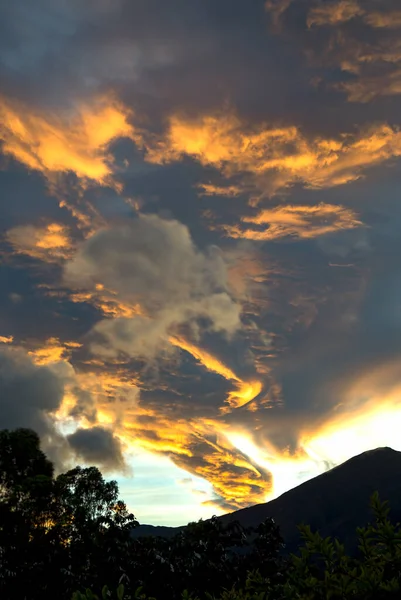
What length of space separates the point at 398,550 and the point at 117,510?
54.6 m

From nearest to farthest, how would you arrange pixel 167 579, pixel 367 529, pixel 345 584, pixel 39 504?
pixel 345 584 → pixel 367 529 → pixel 167 579 → pixel 39 504

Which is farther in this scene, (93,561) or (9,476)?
(9,476)

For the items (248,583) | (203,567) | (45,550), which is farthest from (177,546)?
(248,583)

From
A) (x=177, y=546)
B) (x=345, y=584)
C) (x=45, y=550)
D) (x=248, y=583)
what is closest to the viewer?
(x=345, y=584)

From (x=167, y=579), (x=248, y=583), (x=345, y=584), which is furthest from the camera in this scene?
(x=167, y=579)

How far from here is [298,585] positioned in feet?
21.9

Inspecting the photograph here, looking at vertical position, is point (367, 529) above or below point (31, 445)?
below

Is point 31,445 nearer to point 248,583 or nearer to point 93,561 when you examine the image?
point 93,561

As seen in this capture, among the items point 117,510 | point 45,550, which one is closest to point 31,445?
point 117,510

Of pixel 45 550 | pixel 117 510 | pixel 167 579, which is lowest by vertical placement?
pixel 167 579

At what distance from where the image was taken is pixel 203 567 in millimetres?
28375

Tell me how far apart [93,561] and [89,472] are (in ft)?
95.1

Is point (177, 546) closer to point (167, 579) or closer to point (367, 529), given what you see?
point (167, 579)

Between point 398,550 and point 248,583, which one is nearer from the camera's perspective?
point 398,550
